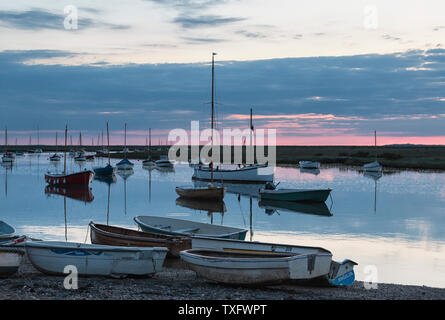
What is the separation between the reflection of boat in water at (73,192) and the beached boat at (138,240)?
2180 centimetres

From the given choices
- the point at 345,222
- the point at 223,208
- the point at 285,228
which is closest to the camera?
the point at 285,228

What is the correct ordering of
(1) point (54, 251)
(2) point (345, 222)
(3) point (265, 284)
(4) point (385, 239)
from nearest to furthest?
(3) point (265, 284) → (1) point (54, 251) → (4) point (385, 239) → (2) point (345, 222)

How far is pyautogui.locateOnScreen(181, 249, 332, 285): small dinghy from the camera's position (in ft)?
37.7

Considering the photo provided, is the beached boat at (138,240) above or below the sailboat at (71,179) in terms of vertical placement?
above

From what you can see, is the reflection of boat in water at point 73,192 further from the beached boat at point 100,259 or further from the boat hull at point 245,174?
the beached boat at point 100,259

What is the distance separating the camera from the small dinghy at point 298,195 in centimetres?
3525

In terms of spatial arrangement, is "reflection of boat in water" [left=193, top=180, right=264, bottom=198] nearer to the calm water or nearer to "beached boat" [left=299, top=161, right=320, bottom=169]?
the calm water

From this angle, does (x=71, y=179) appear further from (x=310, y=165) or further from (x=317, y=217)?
(x=310, y=165)

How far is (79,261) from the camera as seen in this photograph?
40.6ft

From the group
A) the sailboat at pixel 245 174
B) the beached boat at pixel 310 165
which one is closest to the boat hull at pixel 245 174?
the sailboat at pixel 245 174
